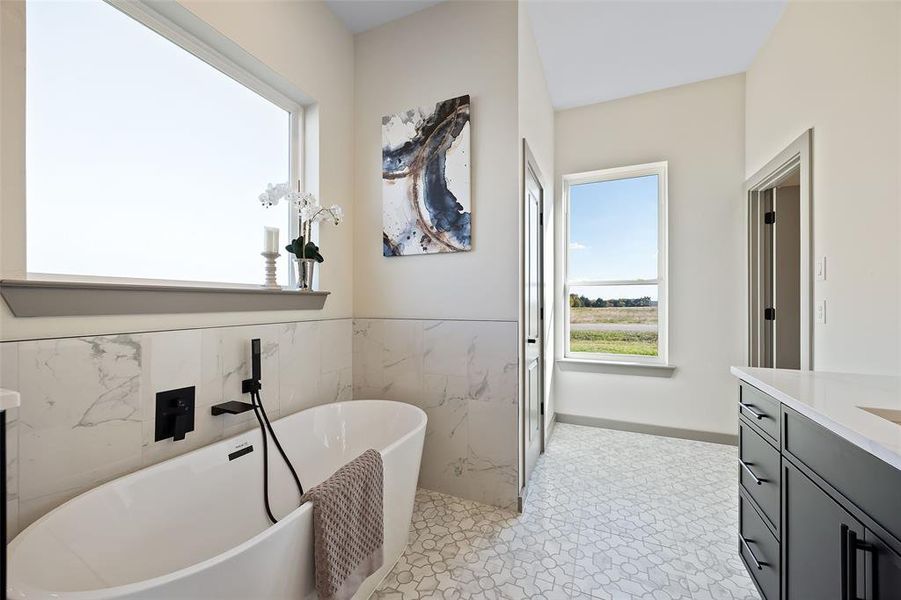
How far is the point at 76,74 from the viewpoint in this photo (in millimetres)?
1346

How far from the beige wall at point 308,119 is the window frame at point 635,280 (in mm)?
2090

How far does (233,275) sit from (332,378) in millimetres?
833

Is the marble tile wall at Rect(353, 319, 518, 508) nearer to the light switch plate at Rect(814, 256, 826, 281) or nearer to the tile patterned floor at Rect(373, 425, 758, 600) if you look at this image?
the tile patterned floor at Rect(373, 425, 758, 600)

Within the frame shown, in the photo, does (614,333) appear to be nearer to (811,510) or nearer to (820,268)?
(820,268)

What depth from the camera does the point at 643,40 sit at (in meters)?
2.56

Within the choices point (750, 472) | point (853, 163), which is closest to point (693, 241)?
point (853, 163)

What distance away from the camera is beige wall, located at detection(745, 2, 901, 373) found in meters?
1.52

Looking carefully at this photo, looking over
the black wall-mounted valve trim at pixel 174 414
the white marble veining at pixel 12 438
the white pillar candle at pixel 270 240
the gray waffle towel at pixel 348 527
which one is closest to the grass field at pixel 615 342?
the gray waffle towel at pixel 348 527

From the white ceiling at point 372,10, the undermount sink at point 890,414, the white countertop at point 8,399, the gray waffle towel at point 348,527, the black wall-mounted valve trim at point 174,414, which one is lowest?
the gray waffle towel at point 348,527

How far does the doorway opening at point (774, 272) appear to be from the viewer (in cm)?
270

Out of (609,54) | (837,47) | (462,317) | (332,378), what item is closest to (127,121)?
(332,378)

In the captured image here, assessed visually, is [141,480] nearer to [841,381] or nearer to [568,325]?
[841,381]

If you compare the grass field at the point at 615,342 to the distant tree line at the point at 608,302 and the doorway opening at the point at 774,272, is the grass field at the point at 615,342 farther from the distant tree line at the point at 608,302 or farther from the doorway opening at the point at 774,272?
the doorway opening at the point at 774,272

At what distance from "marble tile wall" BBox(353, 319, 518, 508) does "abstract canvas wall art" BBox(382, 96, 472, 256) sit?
0.52 metres
